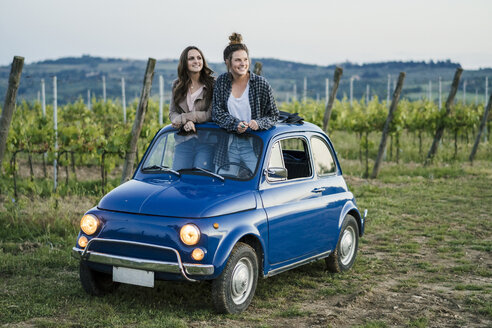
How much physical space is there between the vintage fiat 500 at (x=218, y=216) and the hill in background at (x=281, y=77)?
1607 inches

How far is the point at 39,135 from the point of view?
13961mm

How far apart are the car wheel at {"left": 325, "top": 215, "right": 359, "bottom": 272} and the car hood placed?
1.90 metres

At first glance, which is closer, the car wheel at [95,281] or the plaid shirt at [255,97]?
the car wheel at [95,281]

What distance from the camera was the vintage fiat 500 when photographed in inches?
211

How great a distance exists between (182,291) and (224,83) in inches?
86.3

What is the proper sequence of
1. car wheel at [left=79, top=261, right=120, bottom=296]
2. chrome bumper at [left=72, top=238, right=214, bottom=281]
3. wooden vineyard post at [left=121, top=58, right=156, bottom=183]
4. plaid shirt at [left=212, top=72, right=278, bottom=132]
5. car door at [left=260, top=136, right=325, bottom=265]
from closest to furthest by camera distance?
chrome bumper at [left=72, top=238, right=214, bottom=281] → car wheel at [left=79, top=261, right=120, bottom=296] → car door at [left=260, top=136, right=325, bottom=265] → plaid shirt at [left=212, top=72, right=278, bottom=132] → wooden vineyard post at [left=121, top=58, right=156, bottom=183]

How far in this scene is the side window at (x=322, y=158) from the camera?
23.7 feet

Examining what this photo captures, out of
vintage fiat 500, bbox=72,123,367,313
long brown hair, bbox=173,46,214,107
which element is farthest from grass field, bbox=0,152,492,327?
long brown hair, bbox=173,46,214,107

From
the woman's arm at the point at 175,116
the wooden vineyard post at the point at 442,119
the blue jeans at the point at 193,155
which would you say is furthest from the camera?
the wooden vineyard post at the point at 442,119

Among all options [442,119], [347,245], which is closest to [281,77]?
[442,119]

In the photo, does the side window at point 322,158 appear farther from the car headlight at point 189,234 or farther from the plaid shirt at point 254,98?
the car headlight at point 189,234

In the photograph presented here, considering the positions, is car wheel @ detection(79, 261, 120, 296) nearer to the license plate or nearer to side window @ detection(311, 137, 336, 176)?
the license plate

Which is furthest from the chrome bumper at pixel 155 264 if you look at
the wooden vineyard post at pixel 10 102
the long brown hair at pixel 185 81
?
the wooden vineyard post at pixel 10 102

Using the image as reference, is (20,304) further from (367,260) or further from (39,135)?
(39,135)
